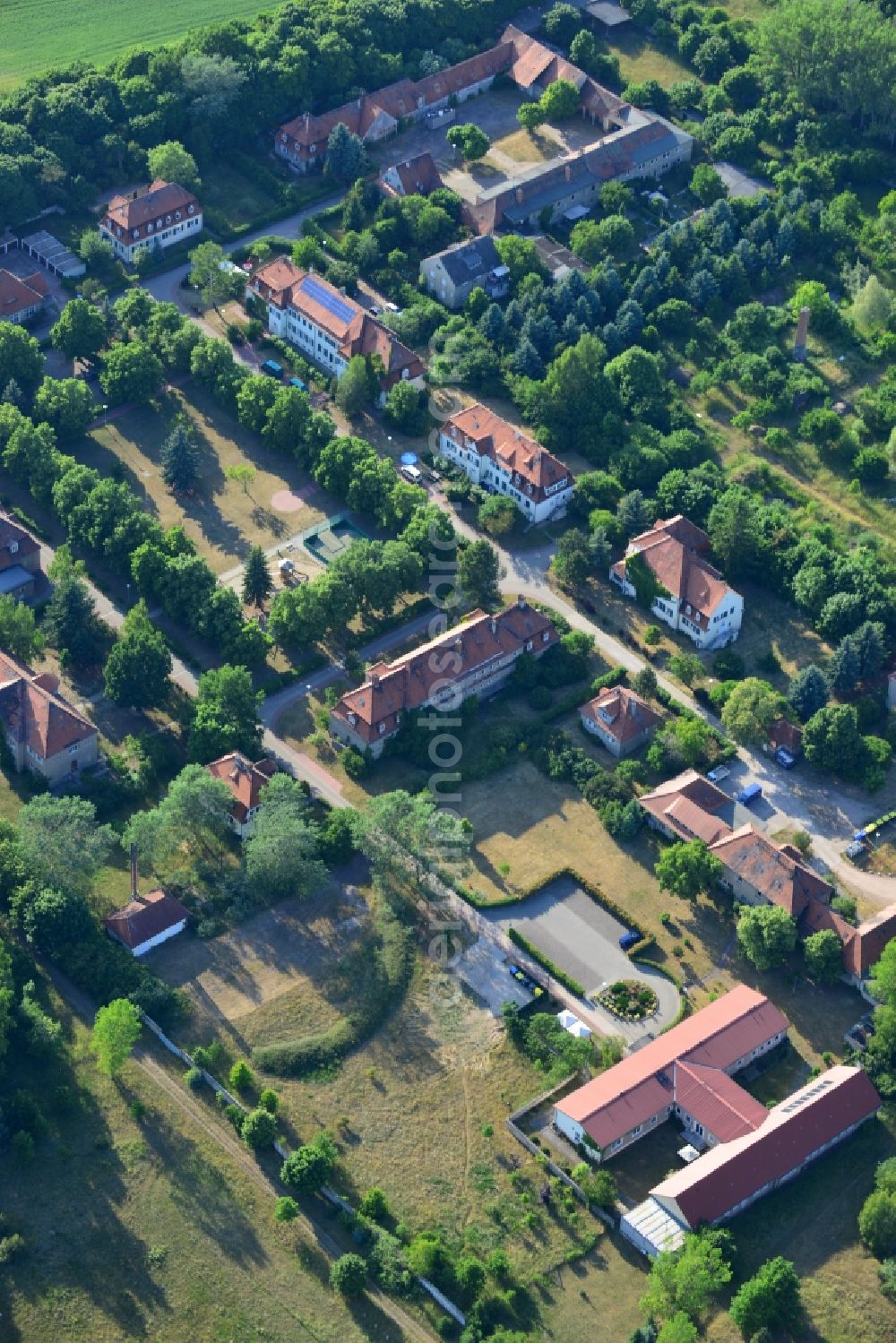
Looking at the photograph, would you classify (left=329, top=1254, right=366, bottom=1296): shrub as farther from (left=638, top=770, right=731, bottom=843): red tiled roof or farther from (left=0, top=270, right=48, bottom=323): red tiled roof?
(left=0, top=270, right=48, bottom=323): red tiled roof

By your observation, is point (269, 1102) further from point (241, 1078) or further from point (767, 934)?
point (767, 934)

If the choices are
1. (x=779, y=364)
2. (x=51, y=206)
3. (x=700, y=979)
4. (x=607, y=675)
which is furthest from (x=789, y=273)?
(x=700, y=979)

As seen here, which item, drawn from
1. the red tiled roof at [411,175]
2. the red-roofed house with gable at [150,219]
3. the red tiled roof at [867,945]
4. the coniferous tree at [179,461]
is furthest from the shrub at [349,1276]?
the red tiled roof at [411,175]

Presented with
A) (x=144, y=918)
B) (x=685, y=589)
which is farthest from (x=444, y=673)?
(x=144, y=918)

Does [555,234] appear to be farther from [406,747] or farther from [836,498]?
[406,747]

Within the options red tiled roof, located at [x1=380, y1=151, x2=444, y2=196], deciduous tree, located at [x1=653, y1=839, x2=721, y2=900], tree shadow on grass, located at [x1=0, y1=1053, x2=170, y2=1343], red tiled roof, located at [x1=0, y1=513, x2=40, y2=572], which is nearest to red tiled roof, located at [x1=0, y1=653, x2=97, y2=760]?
red tiled roof, located at [x1=0, y1=513, x2=40, y2=572]
